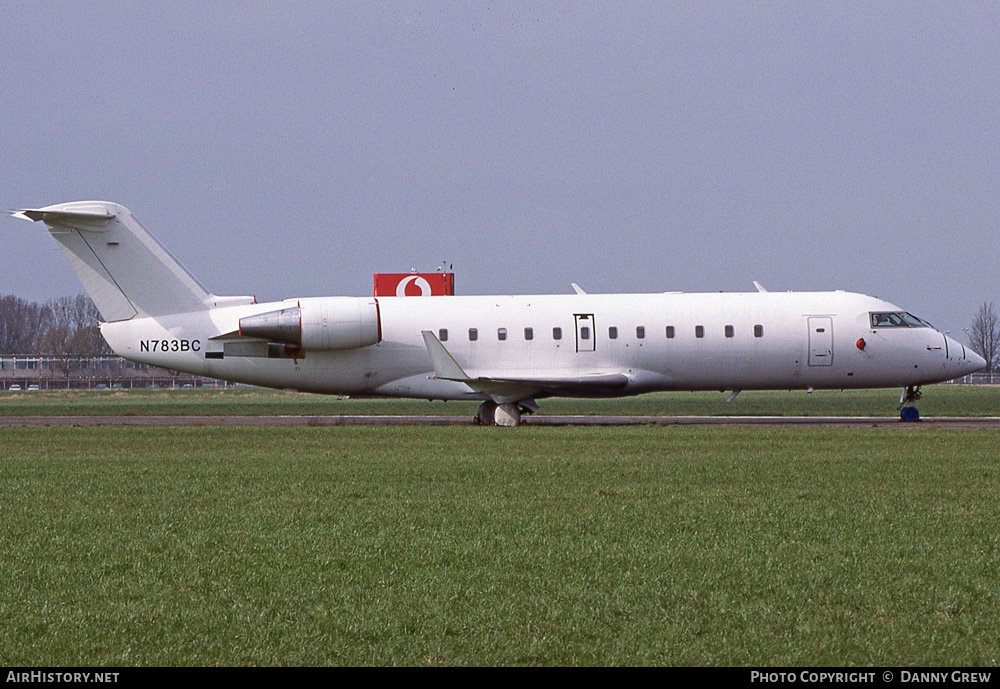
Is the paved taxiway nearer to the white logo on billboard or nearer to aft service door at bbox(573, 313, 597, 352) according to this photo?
aft service door at bbox(573, 313, 597, 352)

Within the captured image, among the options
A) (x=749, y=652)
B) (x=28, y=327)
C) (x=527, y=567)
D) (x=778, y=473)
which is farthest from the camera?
(x=28, y=327)

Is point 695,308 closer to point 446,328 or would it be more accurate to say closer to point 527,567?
point 446,328

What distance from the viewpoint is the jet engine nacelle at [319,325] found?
94.5 feet

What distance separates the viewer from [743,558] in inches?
346

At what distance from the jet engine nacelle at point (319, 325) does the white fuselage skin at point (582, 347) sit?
0.58 metres

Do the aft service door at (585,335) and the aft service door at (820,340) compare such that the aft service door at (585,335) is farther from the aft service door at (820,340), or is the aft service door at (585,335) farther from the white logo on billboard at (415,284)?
the white logo on billboard at (415,284)

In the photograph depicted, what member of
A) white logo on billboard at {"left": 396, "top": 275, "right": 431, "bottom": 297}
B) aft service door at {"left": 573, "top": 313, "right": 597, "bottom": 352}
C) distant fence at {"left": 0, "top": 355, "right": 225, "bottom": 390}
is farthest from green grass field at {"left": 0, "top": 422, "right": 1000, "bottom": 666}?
distant fence at {"left": 0, "top": 355, "right": 225, "bottom": 390}

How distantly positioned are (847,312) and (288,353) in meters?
15.5

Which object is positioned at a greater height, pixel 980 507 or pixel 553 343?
pixel 553 343

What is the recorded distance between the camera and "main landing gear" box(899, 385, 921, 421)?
99.5 feet

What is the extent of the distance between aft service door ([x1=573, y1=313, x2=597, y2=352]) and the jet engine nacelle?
5.43 metres

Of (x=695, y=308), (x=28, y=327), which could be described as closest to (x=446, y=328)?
(x=695, y=308)

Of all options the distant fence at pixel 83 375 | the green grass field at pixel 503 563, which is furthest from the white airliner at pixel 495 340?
the distant fence at pixel 83 375

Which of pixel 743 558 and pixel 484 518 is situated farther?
pixel 484 518
